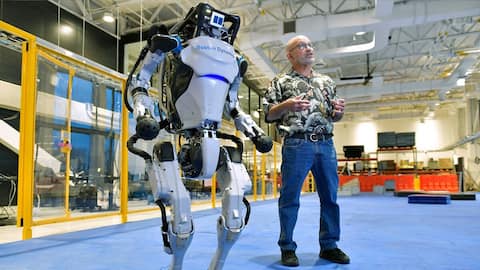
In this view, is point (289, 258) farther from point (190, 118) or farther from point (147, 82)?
point (147, 82)

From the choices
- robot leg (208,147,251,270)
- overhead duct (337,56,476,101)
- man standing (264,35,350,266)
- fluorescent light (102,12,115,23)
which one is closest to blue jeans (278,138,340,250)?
man standing (264,35,350,266)

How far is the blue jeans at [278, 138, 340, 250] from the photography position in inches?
99.4

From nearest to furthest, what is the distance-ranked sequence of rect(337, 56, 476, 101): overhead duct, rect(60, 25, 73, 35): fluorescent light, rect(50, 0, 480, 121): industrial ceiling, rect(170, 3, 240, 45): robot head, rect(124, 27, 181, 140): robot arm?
rect(124, 27, 181, 140): robot arm
rect(170, 3, 240, 45): robot head
rect(60, 25, 73, 35): fluorescent light
rect(50, 0, 480, 121): industrial ceiling
rect(337, 56, 476, 101): overhead duct

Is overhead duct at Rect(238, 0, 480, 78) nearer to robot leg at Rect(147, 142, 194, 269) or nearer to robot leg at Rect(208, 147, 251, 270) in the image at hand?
robot leg at Rect(208, 147, 251, 270)

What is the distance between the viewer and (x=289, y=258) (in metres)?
2.43

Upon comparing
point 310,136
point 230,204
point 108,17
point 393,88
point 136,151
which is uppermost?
point 108,17

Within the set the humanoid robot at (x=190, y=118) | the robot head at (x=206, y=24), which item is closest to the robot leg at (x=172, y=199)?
the humanoid robot at (x=190, y=118)

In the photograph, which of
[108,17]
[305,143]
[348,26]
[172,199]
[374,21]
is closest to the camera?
[172,199]

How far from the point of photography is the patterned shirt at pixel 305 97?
2.60 m

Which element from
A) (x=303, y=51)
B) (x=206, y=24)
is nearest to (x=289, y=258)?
(x=303, y=51)

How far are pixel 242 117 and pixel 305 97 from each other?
590 millimetres

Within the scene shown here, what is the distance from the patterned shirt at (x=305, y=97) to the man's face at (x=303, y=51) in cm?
11

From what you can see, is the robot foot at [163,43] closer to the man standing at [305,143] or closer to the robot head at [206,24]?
the robot head at [206,24]

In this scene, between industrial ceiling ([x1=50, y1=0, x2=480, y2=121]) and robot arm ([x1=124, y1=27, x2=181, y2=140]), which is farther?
industrial ceiling ([x1=50, y1=0, x2=480, y2=121])
